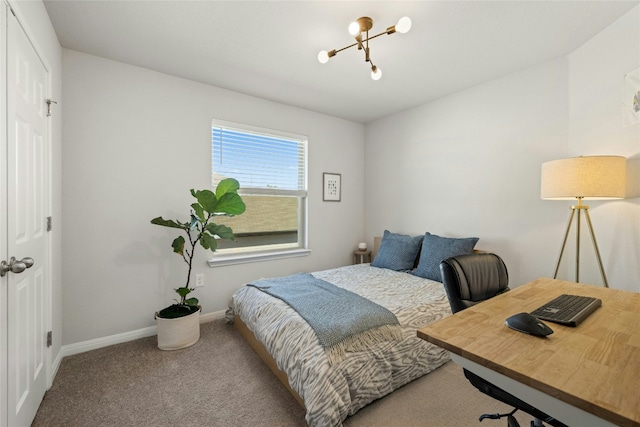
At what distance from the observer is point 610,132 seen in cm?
202

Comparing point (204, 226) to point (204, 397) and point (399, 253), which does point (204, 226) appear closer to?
point (204, 397)

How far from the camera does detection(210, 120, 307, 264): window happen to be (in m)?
3.10

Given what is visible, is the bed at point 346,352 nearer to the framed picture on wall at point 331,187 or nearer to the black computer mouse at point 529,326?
the black computer mouse at point 529,326

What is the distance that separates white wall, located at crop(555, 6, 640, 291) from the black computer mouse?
1.73 m

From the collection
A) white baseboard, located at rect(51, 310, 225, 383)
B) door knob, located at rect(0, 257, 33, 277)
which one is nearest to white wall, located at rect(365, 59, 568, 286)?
white baseboard, located at rect(51, 310, 225, 383)

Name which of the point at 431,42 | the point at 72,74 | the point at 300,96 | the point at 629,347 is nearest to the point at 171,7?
the point at 72,74

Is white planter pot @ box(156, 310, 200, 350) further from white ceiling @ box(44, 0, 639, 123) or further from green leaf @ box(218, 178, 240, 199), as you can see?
white ceiling @ box(44, 0, 639, 123)

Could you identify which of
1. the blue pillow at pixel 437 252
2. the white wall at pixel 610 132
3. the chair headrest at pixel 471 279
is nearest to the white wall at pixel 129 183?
the blue pillow at pixel 437 252

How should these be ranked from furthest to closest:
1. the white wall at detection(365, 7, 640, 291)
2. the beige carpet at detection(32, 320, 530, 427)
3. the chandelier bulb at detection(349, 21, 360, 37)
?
the white wall at detection(365, 7, 640, 291), the chandelier bulb at detection(349, 21, 360, 37), the beige carpet at detection(32, 320, 530, 427)

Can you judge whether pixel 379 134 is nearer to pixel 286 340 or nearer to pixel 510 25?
pixel 510 25

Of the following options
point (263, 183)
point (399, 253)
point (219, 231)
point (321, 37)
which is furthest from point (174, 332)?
point (321, 37)

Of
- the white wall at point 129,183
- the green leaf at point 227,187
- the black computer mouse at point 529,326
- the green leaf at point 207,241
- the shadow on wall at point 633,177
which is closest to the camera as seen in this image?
the black computer mouse at point 529,326

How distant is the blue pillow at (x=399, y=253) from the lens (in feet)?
10.5

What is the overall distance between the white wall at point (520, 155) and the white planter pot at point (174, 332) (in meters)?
2.78
